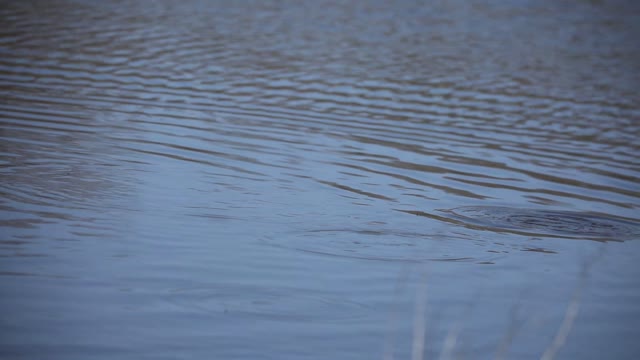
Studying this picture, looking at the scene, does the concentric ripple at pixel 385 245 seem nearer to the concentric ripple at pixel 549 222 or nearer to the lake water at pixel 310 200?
the lake water at pixel 310 200

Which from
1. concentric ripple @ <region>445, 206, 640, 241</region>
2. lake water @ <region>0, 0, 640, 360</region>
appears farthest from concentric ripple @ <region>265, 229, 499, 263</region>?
concentric ripple @ <region>445, 206, 640, 241</region>

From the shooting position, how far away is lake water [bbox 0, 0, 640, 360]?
643 centimetres

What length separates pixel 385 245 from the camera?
830cm

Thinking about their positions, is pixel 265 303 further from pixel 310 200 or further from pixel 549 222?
pixel 549 222

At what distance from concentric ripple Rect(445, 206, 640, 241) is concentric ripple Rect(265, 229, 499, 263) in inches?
23.0

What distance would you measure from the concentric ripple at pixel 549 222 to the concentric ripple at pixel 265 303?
2.39 metres

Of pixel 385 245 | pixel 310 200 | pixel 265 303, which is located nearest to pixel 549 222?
pixel 385 245

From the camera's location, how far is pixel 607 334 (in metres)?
6.71

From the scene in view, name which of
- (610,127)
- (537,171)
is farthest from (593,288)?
(610,127)

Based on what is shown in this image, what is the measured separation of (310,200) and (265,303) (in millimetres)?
2732

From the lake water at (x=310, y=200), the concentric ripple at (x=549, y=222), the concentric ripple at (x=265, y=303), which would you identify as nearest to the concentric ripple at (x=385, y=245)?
the lake water at (x=310, y=200)

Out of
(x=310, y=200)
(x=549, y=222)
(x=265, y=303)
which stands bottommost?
(x=549, y=222)

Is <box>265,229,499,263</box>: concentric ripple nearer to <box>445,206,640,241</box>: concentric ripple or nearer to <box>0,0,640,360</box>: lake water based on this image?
<box>0,0,640,360</box>: lake water

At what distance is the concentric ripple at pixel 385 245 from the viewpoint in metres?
8.05
